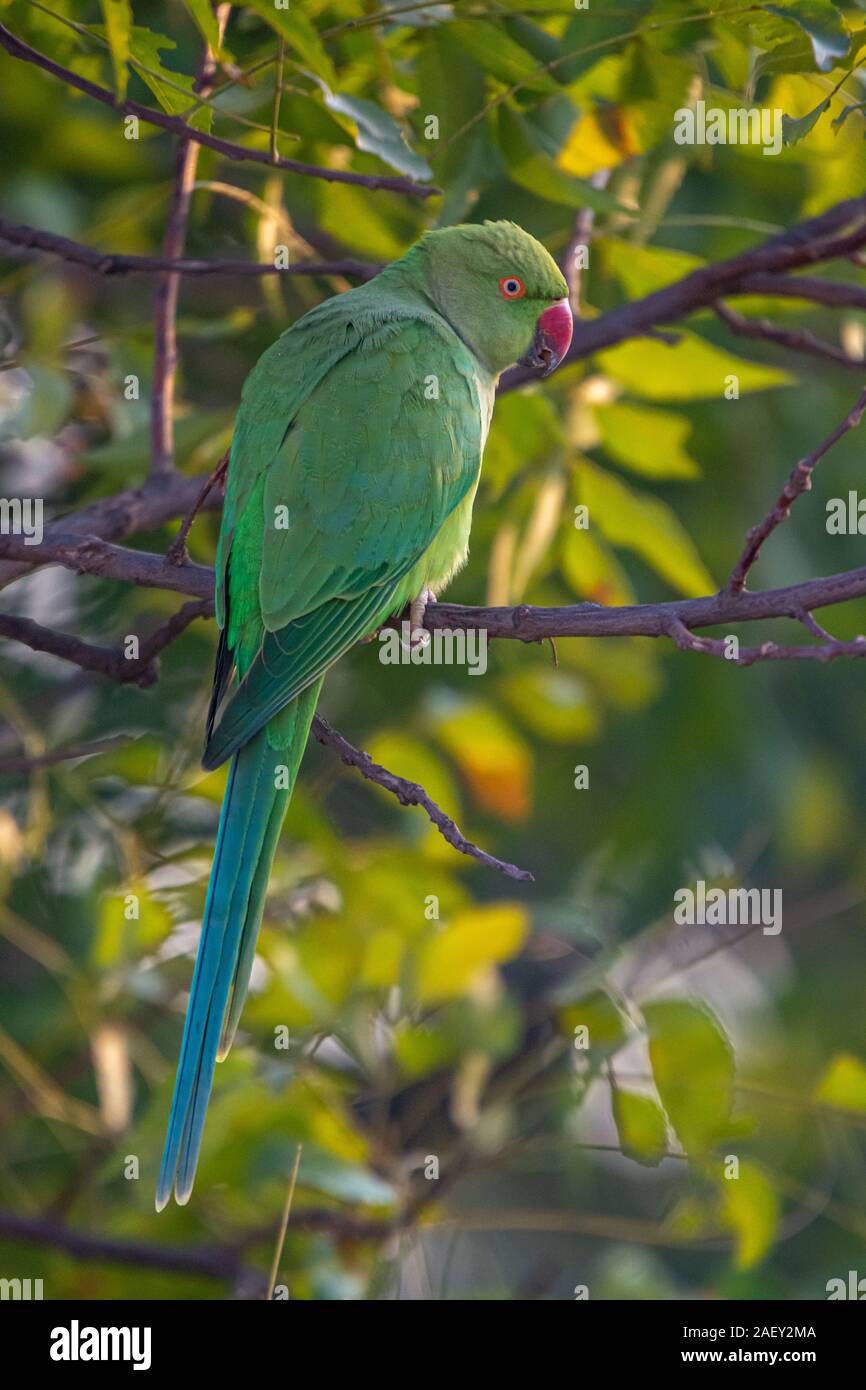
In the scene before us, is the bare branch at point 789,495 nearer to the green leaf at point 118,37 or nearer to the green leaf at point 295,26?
the green leaf at point 295,26

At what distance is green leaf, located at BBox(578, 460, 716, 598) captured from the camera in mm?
3428

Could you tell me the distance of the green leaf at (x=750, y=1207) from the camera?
11.2 ft

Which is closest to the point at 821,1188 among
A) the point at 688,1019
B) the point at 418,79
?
the point at 688,1019

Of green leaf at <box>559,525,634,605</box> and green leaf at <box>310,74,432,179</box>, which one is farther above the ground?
green leaf at <box>310,74,432,179</box>

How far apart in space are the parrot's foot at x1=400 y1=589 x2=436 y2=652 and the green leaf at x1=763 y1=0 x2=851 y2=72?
122 cm

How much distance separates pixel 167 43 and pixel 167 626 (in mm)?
1005

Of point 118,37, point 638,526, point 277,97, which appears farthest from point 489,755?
point 118,37

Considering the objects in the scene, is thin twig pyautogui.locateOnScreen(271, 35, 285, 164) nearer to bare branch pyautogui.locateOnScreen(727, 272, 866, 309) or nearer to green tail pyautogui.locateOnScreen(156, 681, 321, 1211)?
green tail pyautogui.locateOnScreen(156, 681, 321, 1211)

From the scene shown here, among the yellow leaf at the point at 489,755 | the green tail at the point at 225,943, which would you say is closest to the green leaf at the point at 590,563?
the yellow leaf at the point at 489,755

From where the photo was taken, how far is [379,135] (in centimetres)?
258

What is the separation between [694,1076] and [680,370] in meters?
1.57

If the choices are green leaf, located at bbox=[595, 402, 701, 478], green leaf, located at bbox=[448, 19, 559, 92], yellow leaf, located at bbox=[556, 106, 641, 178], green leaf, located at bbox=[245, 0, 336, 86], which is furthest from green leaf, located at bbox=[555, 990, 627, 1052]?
green leaf, located at bbox=[245, 0, 336, 86]

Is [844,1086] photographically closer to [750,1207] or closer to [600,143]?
[750,1207]

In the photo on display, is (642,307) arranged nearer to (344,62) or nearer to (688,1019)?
(344,62)
